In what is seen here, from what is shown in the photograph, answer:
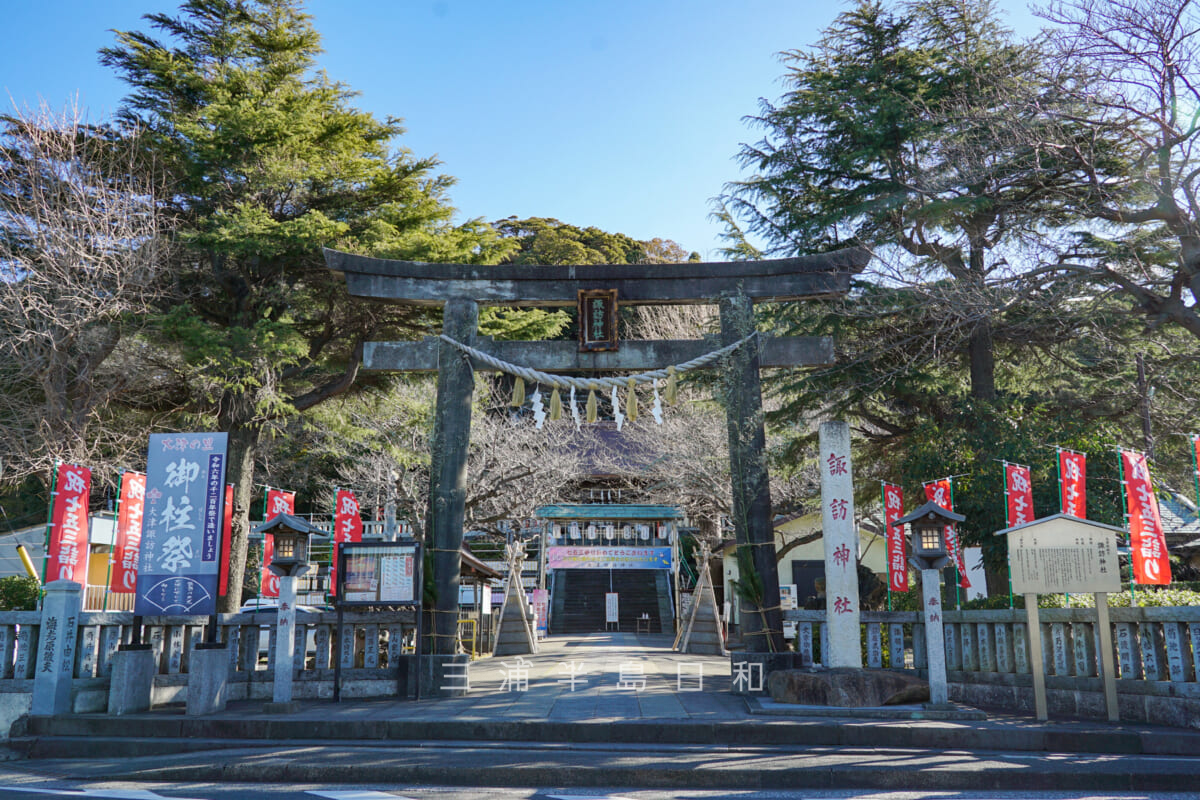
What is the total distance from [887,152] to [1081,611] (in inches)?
343

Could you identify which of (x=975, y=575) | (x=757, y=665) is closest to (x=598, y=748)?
(x=757, y=665)

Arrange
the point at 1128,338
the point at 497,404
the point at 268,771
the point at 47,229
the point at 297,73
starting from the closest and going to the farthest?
the point at 268,771
the point at 1128,338
the point at 47,229
the point at 297,73
the point at 497,404

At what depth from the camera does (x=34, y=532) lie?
820 inches

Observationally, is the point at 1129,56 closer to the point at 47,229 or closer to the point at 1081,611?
the point at 1081,611

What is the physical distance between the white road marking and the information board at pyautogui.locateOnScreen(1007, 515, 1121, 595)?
25.3ft

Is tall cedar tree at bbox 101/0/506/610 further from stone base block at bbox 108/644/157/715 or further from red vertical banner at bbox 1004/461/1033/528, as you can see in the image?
red vertical banner at bbox 1004/461/1033/528

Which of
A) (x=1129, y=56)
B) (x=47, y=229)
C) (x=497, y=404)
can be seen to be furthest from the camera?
(x=497, y=404)

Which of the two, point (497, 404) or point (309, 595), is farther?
point (497, 404)

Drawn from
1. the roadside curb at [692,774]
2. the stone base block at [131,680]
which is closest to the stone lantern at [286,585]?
the stone base block at [131,680]

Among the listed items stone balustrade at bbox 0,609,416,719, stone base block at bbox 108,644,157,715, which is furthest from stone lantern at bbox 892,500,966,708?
stone base block at bbox 108,644,157,715

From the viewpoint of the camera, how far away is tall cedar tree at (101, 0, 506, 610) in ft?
43.4

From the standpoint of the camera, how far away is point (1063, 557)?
25.7ft

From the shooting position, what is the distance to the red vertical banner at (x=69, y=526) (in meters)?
11.5

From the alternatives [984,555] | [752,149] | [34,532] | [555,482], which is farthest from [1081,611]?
[34,532]
